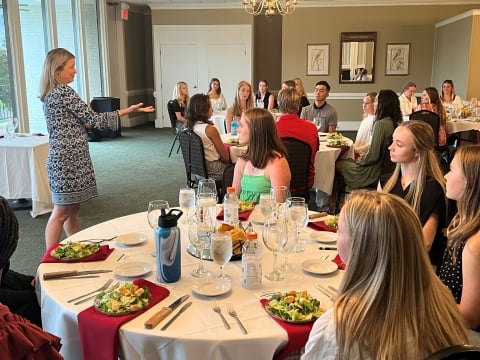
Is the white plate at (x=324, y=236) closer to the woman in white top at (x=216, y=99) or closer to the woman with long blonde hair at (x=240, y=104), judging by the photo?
the woman with long blonde hair at (x=240, y=104)

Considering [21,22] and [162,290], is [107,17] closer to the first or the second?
[21,22]

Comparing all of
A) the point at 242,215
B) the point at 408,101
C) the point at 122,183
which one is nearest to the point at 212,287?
the point at 242,215

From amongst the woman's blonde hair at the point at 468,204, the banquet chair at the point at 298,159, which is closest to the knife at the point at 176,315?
the woman's blonde hair at the point at 468,204

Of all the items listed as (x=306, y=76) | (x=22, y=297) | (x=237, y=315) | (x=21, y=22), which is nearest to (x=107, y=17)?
(x=21, y=22)

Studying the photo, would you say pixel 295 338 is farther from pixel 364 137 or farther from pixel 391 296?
pixel 364 137

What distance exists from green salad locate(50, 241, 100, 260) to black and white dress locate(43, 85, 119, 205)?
54.9 inches

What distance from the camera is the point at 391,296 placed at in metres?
1.20

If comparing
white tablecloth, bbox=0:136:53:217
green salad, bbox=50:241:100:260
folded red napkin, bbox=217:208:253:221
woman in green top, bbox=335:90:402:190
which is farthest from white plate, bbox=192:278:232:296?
white tablecloth, bbox=0:136:53:217

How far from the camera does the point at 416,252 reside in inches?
48.0

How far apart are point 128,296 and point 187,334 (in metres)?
0.28

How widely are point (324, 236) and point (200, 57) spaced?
10799mm

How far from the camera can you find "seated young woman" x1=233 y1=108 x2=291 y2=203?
295cm

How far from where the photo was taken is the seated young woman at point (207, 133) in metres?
4.65

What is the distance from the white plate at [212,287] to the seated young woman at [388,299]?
49 centimetres
